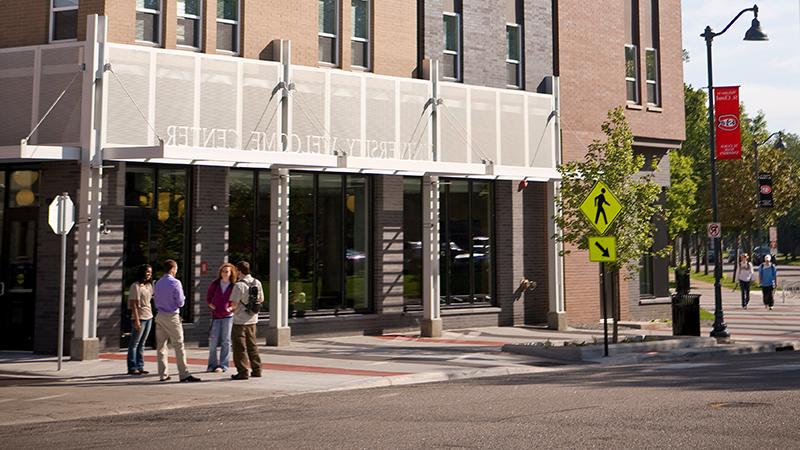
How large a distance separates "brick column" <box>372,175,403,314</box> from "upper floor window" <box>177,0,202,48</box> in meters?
5.60

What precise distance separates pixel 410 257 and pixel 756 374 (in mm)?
10875

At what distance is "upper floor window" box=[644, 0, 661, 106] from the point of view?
97.0 ft

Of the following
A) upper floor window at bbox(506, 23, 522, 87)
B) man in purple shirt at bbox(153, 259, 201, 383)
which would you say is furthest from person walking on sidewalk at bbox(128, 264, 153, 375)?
upper floor window at bbox(506, 23, 522, 87)

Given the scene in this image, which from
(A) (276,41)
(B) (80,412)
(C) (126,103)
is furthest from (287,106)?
(B) (80,412)

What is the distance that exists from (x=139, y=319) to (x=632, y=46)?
1913cm

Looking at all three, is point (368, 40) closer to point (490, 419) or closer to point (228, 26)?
point (228, 26)

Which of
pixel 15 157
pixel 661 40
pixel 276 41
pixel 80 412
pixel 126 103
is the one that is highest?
pixel 661 40

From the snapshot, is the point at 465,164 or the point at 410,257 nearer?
the point at 465,164

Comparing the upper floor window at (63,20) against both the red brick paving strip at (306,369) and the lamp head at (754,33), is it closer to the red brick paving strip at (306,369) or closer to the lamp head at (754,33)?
the red brick paving strip at (306,369)

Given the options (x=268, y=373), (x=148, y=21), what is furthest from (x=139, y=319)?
(x=148, y=21)

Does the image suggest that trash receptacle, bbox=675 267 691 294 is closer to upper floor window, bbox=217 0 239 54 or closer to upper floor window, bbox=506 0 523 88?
upper floor window, bbox=506 0 523 88

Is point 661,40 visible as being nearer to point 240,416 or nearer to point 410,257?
point 410,257

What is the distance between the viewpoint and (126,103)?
18672mm

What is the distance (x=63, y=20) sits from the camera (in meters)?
19.2
